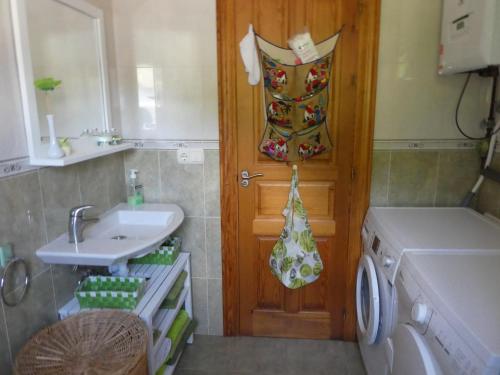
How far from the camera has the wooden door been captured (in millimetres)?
1968

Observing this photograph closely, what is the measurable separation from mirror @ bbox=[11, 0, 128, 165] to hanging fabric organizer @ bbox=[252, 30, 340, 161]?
86 centimetres

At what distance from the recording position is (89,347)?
1391 mm

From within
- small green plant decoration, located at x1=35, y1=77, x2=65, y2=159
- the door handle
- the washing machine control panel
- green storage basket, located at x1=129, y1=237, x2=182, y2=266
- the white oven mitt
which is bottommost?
green storage basket, located at x1=129, y1=237, x2=182, y2=266

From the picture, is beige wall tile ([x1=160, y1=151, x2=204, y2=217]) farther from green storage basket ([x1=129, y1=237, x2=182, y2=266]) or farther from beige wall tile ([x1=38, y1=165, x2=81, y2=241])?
beige wall tile ([x1=38, y1=165, x2=81, y2=241])

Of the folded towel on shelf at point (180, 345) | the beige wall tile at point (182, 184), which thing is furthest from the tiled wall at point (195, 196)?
the folded towel on shelf at point (180, 345)

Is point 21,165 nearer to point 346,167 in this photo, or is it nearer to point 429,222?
point 346,167

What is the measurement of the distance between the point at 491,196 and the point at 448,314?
1246 mm

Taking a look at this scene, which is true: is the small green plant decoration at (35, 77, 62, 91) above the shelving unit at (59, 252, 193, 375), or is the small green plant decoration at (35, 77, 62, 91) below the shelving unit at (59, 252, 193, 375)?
above

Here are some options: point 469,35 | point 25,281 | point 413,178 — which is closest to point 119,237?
point 25,281

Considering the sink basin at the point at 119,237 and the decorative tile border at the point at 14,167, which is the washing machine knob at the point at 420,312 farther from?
the decorative tile border at the point at 14,167

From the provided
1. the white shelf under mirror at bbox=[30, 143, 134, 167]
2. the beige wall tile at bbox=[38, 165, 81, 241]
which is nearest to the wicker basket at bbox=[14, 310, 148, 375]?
the beige wall tile at bbox=[38, 165, 81, 241]

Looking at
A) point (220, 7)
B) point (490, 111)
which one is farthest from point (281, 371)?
point (220, 7)

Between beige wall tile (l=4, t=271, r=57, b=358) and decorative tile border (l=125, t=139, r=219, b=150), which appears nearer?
beige wall tile (l=4, t=271, r=57, b=358)

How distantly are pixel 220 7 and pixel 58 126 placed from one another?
3.42 feet
